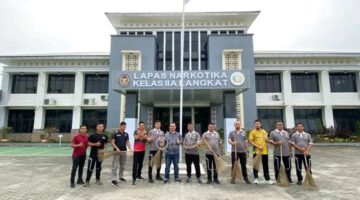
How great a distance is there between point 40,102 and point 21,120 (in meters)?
2.97

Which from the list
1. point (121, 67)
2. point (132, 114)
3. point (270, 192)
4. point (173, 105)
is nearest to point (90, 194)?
point (270, 192)

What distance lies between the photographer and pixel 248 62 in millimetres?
21156

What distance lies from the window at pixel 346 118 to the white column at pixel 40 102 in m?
27.8

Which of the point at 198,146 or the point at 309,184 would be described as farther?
the point at 198,146

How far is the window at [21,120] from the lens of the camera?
2519 cm

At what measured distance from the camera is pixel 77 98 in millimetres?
24641

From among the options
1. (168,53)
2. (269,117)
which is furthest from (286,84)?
(168,53)

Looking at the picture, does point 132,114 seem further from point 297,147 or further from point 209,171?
point 297,147

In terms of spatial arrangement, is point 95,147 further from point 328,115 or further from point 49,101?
point 328,115

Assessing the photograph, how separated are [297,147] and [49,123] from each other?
24180 mm

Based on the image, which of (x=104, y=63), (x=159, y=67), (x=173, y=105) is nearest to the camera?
(x=173, y=105)

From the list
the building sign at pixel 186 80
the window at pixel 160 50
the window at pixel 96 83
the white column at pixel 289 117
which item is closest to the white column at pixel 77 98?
the window at pixel 96 83

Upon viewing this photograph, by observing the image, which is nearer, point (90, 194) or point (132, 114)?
point (90, 194)

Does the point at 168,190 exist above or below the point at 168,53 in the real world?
below
